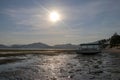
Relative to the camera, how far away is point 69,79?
20.1 metres

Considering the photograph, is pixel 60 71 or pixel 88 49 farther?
pixel 88 49

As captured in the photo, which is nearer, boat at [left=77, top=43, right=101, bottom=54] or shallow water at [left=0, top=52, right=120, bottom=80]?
shallow water at [left=0, top=52, right=120, bottom=80]

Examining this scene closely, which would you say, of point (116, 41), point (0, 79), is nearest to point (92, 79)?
point (0, 79)

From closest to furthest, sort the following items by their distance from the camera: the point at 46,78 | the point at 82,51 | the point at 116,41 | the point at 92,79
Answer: the point at 92,79 → the point at 46,78 → the point at 82,51 → the point at 116,41

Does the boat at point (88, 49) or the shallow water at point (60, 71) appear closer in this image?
the shallow water at point (60, 71)

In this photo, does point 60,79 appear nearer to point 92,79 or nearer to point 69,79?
point 69,79

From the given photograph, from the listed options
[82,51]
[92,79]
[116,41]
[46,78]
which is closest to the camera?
[92,79]

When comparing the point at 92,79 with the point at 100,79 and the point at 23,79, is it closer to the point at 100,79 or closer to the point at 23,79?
the point at 100,79

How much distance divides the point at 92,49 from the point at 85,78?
193ft

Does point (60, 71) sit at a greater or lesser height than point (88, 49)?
lesser

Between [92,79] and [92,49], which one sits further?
[92,49]

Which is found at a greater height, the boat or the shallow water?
the boat

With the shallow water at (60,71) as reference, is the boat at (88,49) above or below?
above

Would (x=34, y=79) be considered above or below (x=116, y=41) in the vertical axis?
below
